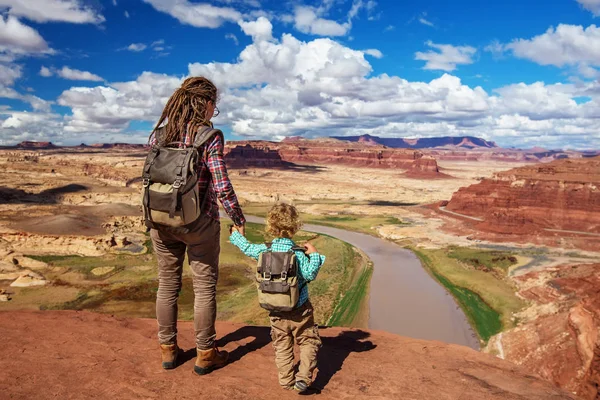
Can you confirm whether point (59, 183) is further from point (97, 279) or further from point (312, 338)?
point (312, 338)

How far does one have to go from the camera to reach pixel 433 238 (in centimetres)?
4641

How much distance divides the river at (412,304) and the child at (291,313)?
1838cm

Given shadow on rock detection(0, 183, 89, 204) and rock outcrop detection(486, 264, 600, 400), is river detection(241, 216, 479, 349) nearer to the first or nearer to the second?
rock outcrop detection(486, 264, 600, 400)

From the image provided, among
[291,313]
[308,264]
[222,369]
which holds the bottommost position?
[222,369]

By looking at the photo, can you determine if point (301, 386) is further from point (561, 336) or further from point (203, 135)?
point (561, 336)

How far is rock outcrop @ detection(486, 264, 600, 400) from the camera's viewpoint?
43.8 feet

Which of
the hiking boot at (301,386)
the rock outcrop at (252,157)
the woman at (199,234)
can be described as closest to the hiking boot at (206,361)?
the woman at (199,234)

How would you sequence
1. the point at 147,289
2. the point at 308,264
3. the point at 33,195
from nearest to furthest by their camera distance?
the point at 308,264, the point at 147,289, the point at 33,195

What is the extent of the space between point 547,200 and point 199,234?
54.4 m

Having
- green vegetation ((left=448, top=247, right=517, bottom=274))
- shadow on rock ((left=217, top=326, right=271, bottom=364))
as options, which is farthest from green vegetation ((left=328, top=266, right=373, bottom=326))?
shadow on rock ((left=217, top=326, right=271, bottom=364))

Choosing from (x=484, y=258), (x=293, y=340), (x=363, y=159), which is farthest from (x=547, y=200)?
(x=363, y=159)

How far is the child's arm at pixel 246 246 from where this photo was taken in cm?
473

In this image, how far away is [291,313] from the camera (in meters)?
4.81

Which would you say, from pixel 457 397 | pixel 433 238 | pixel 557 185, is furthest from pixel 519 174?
pixel 457 397
